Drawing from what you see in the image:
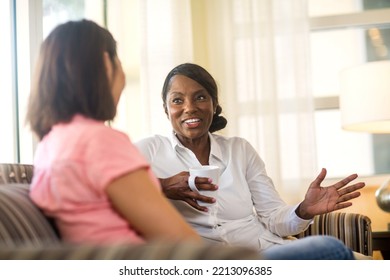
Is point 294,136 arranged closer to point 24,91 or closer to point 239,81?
point 239,81

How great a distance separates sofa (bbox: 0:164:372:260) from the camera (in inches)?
21.1

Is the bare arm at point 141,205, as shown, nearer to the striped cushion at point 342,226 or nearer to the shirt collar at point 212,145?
the shirt collar at point 212,145

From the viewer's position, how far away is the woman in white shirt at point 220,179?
912 millimetres

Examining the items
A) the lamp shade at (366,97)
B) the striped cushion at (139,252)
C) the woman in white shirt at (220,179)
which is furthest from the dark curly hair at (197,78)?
the striped cushion at (139,252)

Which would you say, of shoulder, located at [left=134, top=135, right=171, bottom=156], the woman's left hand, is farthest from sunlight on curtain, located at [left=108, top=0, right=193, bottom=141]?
the woman's left hand

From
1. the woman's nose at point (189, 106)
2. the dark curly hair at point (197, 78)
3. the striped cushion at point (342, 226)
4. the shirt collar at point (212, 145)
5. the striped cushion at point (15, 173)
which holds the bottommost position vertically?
the striped cushion at point (342, 226)

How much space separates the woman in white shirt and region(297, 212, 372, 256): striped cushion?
49 millimetres

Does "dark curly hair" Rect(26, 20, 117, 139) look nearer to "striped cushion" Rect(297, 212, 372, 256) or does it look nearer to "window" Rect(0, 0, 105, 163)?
"window" Rect(0, 0, 105, 163)

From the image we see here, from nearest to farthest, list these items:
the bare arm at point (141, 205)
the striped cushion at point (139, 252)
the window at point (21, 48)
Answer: the striped cushion at point (139, 252) < the bare arm at point (141, 205) < the window at point (21, 48)

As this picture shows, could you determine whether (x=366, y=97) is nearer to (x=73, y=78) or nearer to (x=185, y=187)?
(x=185, y=187)

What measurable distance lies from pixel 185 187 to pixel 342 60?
1.21ft

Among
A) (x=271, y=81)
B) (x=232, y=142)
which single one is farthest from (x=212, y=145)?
(x=271, y=81)
